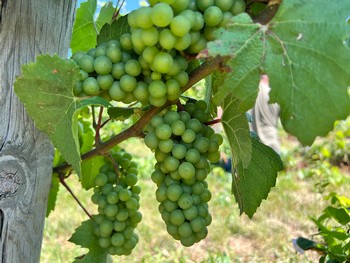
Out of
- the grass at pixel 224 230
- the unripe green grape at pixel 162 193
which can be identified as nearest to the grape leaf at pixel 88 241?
the unripe green grape at pixel 162 193

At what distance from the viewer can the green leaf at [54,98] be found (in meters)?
0.84

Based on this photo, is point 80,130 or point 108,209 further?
point 80,130

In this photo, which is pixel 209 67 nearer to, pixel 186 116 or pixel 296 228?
pixel 186 116

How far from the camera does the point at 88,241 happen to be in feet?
4.27

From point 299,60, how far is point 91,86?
328mm

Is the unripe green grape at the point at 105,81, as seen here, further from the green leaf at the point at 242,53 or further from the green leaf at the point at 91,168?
the green leaf at the point at 91,168

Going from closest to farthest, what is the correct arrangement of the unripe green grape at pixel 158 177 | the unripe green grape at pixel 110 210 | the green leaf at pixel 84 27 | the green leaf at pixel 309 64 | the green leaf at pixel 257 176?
1. the green leaf at pixel 309 64
2. the unripe green grape at pixel 158 177
3. the green leaf at pixel 257 176
4. the unripe green grape at pixel 110 210
5. the green leaf at pixel 84 27

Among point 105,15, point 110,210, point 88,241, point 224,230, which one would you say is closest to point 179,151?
point 110,210

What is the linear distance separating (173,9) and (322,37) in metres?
0.21

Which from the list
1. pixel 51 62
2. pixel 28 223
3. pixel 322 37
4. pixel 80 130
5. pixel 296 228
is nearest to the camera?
pixel 322 37

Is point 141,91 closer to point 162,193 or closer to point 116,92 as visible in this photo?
point 116,92

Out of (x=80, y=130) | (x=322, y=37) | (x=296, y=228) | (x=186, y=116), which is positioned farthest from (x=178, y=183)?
(x=296, y=228)

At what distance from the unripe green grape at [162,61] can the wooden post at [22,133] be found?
0.31m

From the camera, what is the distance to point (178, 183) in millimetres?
913
